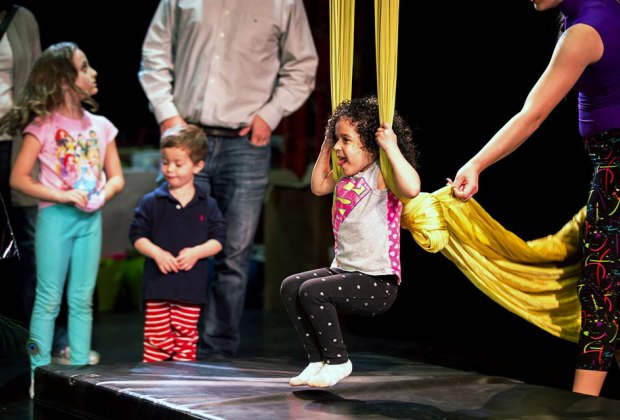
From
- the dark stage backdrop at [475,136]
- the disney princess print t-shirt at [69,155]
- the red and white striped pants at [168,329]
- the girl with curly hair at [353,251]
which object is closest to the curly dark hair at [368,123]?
the girl with curly hair at [353,251]

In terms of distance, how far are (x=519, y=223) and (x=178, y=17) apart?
188 centimetres

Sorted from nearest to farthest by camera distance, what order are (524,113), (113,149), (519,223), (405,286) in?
(524,113) → (113,149) → (519,223) → (405,286)

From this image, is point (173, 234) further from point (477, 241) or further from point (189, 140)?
point (477, 241)

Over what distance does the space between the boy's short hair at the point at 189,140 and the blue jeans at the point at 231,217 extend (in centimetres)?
22

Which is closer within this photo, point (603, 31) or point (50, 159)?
point (603, 31)

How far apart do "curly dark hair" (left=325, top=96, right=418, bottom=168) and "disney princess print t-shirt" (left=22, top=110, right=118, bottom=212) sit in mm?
1321

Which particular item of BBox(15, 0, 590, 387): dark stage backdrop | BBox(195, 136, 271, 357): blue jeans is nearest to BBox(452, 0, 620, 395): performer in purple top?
BBox(15, 0, 590, 387): dark stage backdrop

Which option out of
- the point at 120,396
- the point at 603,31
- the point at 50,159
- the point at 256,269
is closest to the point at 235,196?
the point at 50,159

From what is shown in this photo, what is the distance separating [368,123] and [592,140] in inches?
30.3

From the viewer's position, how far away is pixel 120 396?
3074 millimetres

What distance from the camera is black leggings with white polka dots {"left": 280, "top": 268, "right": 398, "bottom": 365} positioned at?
2.87 metres

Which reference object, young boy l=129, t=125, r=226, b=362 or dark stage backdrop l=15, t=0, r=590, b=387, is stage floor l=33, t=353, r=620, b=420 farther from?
dark stage backdrop l=15, t=0, r=590, b=387

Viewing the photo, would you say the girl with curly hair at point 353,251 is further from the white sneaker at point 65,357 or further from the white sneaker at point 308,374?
the white sneaker at point 65,357

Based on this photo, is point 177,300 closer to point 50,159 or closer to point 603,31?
point 50,159
